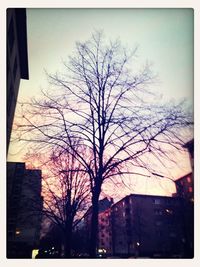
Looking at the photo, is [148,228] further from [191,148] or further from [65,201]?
[191,148]

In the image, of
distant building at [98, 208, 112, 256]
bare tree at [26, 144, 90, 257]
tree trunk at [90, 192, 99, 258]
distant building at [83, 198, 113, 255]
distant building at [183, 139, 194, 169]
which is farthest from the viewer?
bare tree at [26, 144, 90, 257]

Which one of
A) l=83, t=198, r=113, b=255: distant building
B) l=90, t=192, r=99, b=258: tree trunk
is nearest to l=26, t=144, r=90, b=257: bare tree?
l=83, t=198, r=113, b=255: distant building

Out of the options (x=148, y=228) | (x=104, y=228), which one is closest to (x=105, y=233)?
(x=104, y=228)

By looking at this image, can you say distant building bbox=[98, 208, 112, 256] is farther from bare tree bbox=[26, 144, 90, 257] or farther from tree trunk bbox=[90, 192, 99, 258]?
tree trunk bbox=[90, 192, 99, 258]

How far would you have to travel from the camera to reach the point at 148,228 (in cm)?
1297

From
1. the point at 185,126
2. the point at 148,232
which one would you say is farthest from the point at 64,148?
the point at 148,232

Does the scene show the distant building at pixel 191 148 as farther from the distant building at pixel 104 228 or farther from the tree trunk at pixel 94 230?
the distant building at pixel 104 228

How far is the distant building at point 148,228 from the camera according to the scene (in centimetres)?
850

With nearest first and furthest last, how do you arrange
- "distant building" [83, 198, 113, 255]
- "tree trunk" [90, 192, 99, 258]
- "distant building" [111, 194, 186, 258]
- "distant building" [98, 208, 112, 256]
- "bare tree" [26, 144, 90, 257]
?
1. "tree trunk" [90, 192, 99, 258]
2. "distant building" [111, 194, 186, 258]
3. "distant building" [83, 198, 113, 255]
4. "distant building" [98, 208, 112, 256]
5. "bare tree" [26, 144, 90, 257]

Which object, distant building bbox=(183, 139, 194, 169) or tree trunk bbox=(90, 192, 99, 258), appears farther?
tree trunk bbox=(90, 192, 99, 258)

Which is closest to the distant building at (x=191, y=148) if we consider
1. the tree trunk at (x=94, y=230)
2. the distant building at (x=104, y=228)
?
the tree trunk at (x=94, y=230)

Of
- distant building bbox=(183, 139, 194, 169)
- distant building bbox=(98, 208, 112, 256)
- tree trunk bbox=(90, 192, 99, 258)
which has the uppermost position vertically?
distant building bbox=(183, 139, 194, 169)

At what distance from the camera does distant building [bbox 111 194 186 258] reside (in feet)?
27.9
